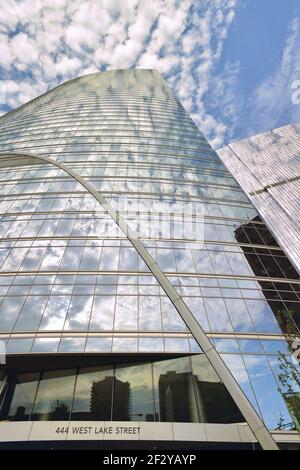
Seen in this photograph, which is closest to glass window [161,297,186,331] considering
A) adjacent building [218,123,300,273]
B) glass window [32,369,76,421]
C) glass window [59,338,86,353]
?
glass window [59,338,86,353]

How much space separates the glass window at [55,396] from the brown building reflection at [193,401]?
5.76m

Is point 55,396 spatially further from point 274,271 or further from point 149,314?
point 274,271

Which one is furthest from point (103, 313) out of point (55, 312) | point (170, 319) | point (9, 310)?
point (9, 310)

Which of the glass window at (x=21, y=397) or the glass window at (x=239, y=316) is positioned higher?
the glass window at (x=239, y=316)

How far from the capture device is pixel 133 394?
1766 cm

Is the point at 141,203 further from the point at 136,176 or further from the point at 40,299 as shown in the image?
the point at 40,299

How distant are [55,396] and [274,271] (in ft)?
71.6

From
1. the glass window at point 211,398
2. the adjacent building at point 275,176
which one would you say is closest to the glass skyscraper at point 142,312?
the glass window at point 211,398

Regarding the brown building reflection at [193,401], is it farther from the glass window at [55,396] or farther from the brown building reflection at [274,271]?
the brown building reflection at [274,271]

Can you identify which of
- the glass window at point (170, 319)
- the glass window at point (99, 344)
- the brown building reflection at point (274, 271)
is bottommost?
the glass window at point (99, 344)

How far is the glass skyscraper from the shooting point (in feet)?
51.4

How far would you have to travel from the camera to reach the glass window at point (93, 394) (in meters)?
16.7

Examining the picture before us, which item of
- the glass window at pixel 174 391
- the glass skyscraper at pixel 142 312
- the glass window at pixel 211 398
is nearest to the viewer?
the glass skyscraper at pixel 142 312

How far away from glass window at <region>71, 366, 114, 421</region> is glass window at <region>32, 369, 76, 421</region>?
1.52 ft
